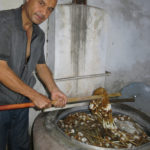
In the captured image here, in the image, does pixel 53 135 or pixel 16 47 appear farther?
pixel 53 135

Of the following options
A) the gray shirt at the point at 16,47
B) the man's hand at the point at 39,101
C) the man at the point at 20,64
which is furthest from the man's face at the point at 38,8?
the man's hand at the point at 39,101

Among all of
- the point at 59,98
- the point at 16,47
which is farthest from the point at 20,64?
the point at 59,98

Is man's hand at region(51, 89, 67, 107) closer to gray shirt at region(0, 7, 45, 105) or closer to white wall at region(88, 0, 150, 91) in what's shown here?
gray shirt at region(0, 7, 45, 105)

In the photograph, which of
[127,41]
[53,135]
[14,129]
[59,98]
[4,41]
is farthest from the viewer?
[127,41]

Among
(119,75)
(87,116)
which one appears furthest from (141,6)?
(87,116)

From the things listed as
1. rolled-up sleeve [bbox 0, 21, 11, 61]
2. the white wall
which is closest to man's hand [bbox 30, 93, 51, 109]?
rolled-up sleeve [bbox 0, 21, 11, 61]

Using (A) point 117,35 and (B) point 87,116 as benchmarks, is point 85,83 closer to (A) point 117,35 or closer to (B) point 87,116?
(B) point 87,116

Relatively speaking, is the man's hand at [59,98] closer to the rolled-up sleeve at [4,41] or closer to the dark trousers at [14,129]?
the dark trousers at [14,129]

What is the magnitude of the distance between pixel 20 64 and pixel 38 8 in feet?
2.45

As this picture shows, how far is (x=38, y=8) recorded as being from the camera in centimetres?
196

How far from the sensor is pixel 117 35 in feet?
13.1

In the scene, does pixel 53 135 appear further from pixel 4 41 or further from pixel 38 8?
pixel 38 8

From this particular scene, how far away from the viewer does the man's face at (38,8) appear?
6.38 ft

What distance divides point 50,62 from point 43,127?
1362mm
